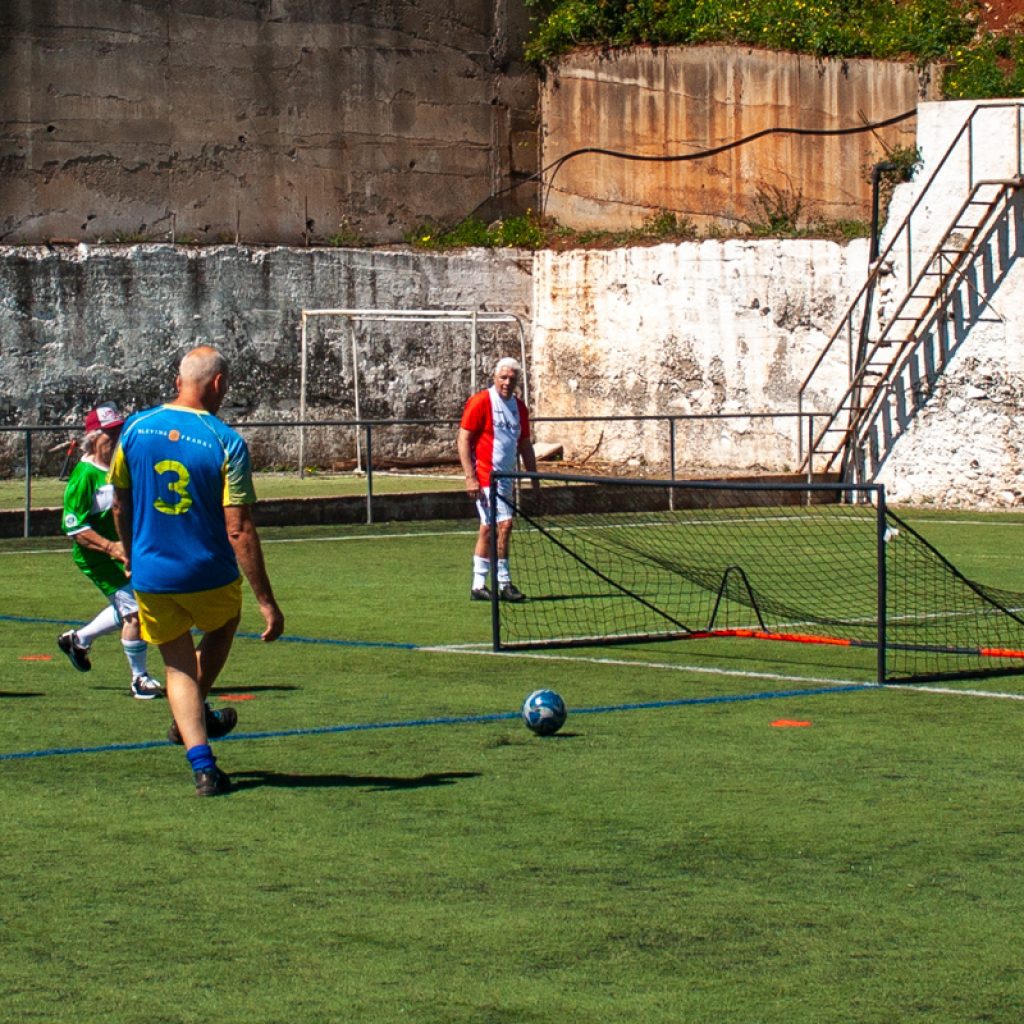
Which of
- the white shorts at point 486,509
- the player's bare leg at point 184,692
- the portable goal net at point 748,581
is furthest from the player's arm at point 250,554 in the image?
the white shorts at point 486,509

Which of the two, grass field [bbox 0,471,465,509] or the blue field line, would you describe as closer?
the blue field line

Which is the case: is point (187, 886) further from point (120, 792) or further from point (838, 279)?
point (838, 279)

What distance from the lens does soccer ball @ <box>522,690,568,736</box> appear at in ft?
32.5

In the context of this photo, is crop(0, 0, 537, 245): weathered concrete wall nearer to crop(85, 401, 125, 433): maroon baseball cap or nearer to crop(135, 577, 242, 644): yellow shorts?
crop(85, 401, 125, 433): maroon baseball cap

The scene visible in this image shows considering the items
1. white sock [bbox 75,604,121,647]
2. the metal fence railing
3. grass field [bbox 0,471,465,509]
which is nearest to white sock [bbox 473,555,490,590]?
white sock [bbox 75,604,121,647]

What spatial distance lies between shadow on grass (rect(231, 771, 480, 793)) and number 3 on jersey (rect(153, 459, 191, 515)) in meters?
1.27

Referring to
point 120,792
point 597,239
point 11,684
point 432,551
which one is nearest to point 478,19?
point 597,239

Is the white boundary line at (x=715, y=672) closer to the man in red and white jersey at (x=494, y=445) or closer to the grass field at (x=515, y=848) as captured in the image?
the grass field at (x=515, y=848)

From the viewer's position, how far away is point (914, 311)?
2689 cm

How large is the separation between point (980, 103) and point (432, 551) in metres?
9.99

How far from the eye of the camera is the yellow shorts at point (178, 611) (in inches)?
328

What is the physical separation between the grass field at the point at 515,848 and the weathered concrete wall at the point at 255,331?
16150 mm

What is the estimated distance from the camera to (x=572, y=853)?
292 inches

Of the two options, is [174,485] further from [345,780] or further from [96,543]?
[96,543]
